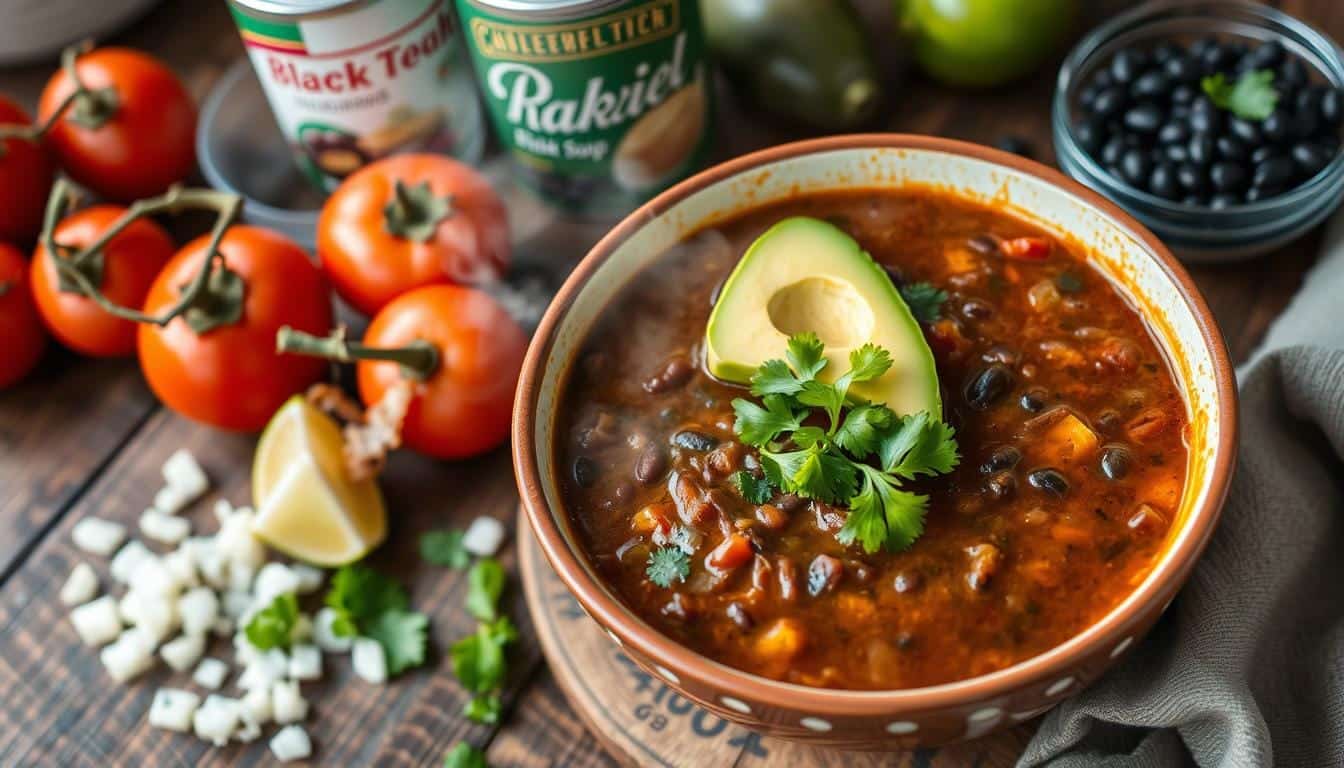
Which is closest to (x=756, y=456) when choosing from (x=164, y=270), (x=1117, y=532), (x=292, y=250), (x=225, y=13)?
(x=1117, y=532)

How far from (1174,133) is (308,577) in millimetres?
2039

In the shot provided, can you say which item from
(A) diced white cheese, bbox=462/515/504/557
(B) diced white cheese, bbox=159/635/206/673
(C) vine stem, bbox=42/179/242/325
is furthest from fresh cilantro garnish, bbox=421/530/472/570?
(C) vine stem, bbox=42/179/242/325

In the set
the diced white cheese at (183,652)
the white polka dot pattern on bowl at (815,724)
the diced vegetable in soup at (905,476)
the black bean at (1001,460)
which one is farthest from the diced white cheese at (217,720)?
the black bean at (1001,460)

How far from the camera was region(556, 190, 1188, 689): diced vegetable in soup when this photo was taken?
1931 mm

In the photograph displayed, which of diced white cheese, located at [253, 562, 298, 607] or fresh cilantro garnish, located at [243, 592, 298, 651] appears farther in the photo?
diced white cheese, located at [253, 562, 298, 607]

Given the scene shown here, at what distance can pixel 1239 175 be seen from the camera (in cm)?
269

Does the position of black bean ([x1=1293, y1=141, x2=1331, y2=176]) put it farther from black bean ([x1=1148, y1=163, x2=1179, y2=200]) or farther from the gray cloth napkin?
the gray cloth napkin

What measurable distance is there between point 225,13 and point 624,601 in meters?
2.47

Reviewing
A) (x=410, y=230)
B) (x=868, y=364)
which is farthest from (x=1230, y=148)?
(x=410, y=230)

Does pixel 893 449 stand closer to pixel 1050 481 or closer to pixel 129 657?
pixel 1050 481

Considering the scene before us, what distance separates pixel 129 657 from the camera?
256 cm

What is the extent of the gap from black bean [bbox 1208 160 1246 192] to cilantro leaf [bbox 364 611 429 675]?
185cm

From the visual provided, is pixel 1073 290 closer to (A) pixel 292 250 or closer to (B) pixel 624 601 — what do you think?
(B) pixel 624 601

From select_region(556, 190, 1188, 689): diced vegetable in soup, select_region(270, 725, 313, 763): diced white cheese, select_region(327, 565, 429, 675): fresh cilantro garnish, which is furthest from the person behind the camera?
select_region(327, 565, 429, 675): fresh cilantro garnish
